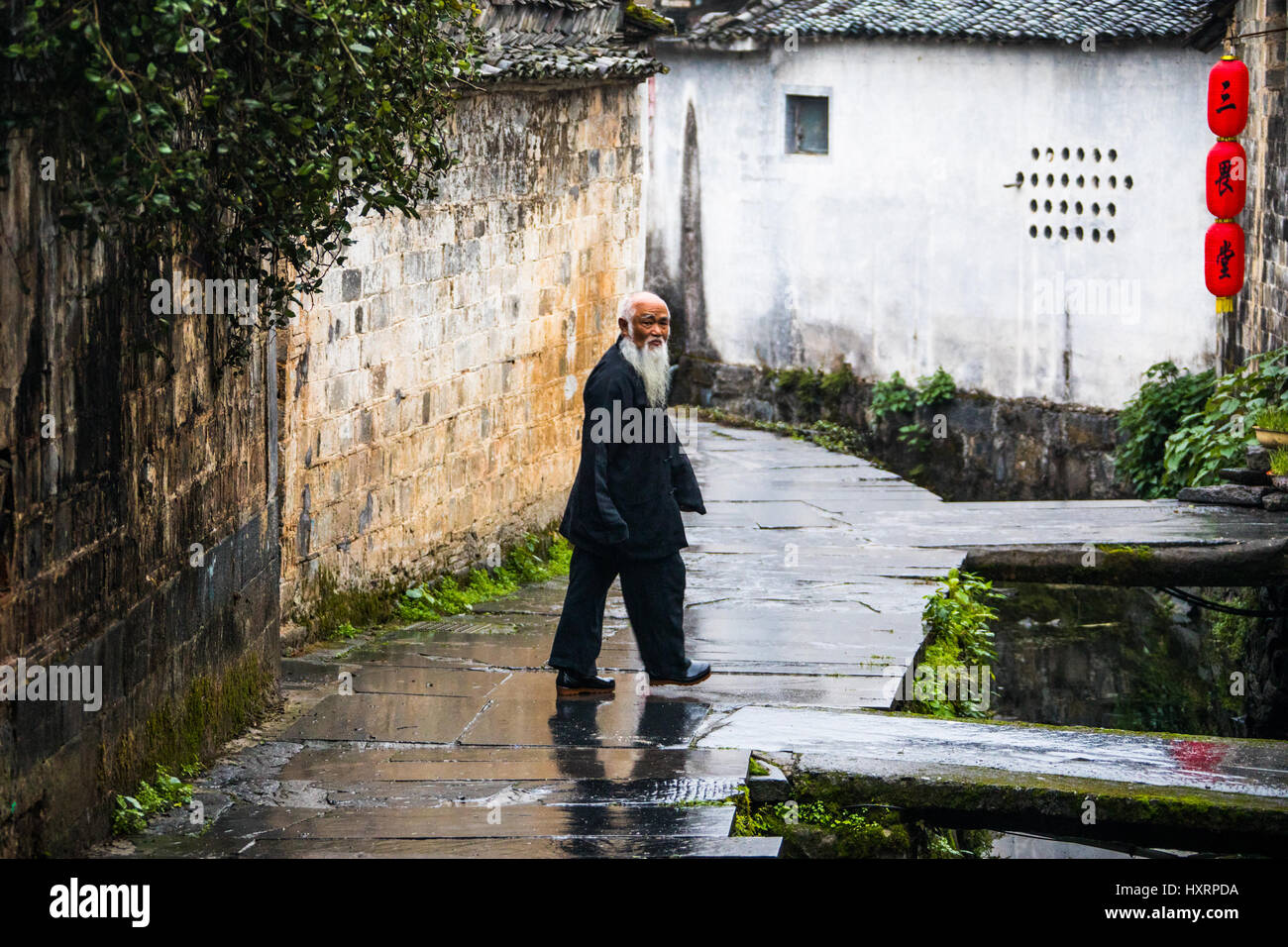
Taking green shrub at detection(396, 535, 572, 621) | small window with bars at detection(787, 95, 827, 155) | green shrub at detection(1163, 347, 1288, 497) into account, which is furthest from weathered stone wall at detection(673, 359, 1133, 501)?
green shrub at detection(396, 535, 572, 621)

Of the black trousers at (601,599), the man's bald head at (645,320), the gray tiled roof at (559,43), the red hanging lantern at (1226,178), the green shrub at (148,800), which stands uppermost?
the gray tiled roof at (559,43)

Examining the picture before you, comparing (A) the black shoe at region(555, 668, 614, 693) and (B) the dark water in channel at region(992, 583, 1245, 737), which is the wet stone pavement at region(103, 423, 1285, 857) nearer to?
(A) the black shoe at region(555, 668, 614, 693)

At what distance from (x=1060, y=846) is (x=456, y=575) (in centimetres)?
476

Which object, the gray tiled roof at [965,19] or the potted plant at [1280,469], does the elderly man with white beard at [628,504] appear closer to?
the potted plant at [1280,469]

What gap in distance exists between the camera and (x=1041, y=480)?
18.8 metres

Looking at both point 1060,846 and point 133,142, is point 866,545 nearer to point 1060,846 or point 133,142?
point 1060,846

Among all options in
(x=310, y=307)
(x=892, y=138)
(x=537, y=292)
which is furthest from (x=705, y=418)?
(x=310, y=307)

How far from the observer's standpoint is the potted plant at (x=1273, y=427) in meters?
12.1

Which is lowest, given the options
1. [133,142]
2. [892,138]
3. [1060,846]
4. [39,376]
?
[1060,846]

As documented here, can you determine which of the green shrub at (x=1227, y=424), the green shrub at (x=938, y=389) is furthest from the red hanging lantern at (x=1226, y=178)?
the green shrub at (x=938, y=389)

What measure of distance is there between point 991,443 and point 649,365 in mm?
12569

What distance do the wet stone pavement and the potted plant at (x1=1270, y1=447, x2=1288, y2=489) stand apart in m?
1.74

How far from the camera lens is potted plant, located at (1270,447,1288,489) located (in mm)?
12062

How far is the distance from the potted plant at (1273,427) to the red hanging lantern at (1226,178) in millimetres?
3343
